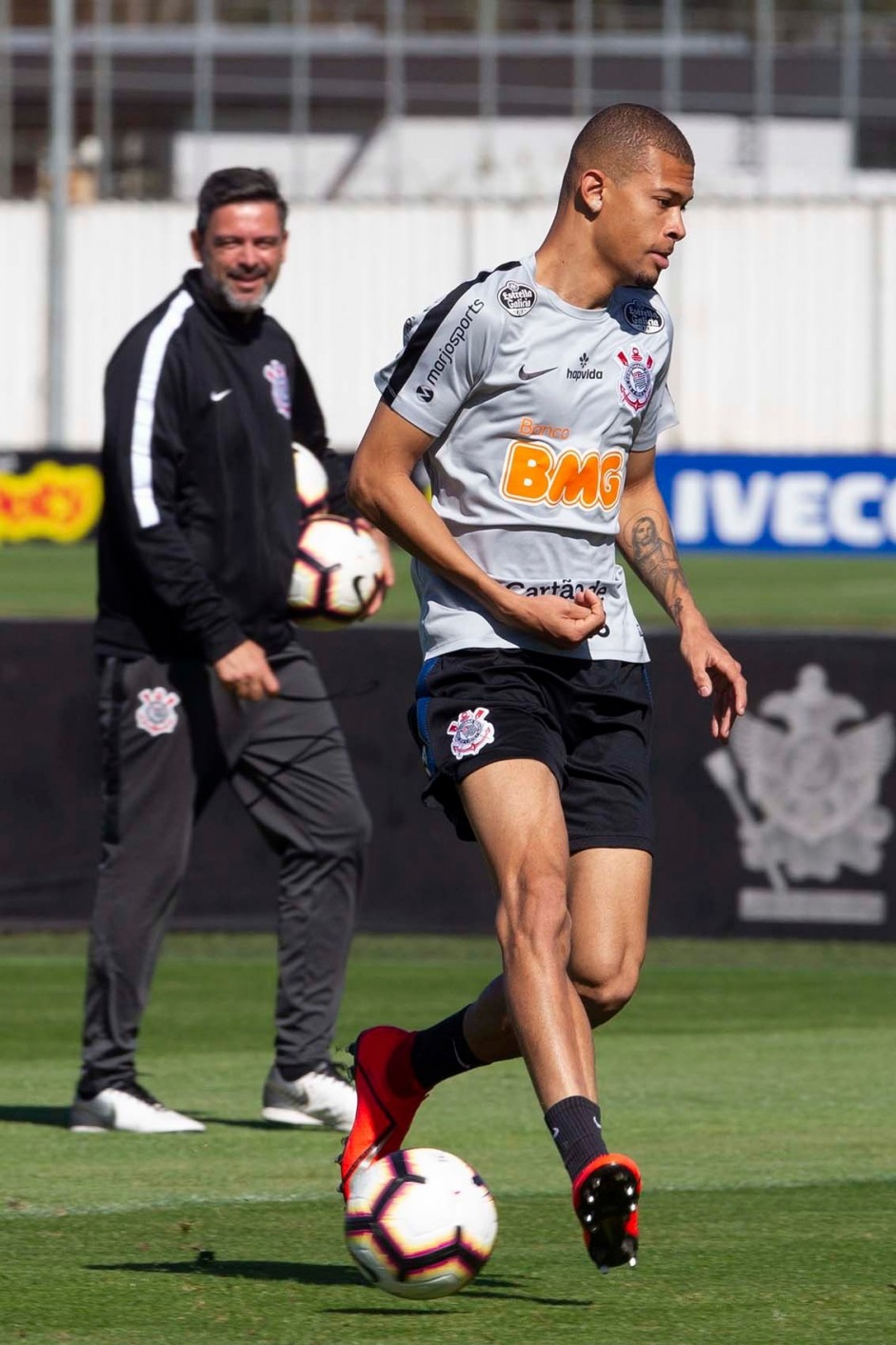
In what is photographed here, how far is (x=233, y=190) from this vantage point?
258 inches

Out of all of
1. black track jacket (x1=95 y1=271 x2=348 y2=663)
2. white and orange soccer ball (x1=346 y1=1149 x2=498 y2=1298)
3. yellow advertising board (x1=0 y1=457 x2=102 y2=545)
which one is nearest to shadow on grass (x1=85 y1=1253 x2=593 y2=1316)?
white and orange soccer ball (x1=346 y1=1149 x2=498 y2=1298)

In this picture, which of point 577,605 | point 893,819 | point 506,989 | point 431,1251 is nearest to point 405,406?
point 577,605

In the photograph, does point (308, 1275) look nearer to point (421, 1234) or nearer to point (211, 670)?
point (421, 1234)

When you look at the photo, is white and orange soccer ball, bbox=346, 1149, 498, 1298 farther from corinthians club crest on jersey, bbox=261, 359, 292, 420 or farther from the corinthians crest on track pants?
corinthians club crest on jersey, bbox=261, 359, 292, 420

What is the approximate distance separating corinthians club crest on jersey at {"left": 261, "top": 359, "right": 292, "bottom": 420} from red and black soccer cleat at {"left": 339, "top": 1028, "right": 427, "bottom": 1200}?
2.10 m

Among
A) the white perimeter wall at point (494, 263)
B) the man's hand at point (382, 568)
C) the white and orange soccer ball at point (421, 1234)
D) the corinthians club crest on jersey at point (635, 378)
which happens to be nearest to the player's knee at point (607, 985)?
the white and orange soccer ball at point (421, 1234)

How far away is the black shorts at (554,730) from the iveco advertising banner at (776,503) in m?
21.2

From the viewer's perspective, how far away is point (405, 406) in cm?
495

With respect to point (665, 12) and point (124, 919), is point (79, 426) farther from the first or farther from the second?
point (124, 919)

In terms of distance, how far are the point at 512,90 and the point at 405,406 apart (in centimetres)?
4756

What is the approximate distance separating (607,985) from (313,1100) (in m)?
2.01

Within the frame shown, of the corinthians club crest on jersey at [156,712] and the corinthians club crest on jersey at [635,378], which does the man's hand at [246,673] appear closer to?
the corinthians club crest on jersey at [156,712]

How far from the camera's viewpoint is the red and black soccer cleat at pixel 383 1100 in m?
5.14

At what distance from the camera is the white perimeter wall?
120 ft
